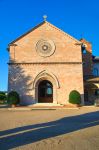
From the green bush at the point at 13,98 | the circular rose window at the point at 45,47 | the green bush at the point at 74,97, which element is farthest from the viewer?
the circular rose window at the point at 45,47

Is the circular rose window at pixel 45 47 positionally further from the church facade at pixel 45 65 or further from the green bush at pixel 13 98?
the green bush at pixel 13 98

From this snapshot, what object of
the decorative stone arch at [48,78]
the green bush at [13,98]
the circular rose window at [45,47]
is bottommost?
the green bush at [13,98]

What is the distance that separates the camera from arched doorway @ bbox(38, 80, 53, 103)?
1533 inches

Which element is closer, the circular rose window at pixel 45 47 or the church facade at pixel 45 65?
the church facade at pixel 45 65

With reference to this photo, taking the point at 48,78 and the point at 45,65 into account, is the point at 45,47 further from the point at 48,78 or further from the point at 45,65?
the point at 48,78

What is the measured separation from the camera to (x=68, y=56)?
3791 centimetres

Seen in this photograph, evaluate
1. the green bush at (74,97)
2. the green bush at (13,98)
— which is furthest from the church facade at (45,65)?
the green bush at (13,98)

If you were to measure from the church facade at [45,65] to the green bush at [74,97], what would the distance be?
1.35 metres

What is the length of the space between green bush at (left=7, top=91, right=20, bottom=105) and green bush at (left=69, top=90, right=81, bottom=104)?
7.11 meters

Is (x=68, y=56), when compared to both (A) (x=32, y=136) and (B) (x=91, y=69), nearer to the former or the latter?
(B) (x=91, y=69)

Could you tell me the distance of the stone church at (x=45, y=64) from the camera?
121ft

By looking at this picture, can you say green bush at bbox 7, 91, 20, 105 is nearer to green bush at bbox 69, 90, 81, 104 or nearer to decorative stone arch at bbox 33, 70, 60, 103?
decorative stone arch at bbox 33, 70, 60, 103

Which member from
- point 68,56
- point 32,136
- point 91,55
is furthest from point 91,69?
point 32,136

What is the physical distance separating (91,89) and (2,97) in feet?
69.6
